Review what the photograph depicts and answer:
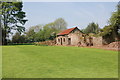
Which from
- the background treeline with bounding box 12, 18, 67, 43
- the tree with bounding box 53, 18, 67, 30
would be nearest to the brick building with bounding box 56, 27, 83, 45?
the background treeline with bounding box 12, 18, 67, 43

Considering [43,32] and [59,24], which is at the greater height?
[59,24]

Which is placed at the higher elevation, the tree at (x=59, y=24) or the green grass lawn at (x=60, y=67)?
the tree at (x=59, y=24)

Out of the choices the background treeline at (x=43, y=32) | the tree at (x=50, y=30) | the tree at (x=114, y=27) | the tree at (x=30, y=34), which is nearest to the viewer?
the tree at (x=114, y=27)

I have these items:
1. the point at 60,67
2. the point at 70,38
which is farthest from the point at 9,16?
the point at 60,67

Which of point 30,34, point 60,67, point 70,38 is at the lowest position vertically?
point 60,67

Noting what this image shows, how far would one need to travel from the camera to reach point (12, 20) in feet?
88.4

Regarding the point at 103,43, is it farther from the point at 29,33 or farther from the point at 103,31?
the point at 29,33

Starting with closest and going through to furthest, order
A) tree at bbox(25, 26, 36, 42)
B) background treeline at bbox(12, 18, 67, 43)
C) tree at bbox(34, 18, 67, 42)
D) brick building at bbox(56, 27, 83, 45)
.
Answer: brick building at bbox(56, 27, 83, 45)
background treeline at bbox(12, 18, 67, 43)
tree at bbox(34, 18, 67, 42)
tree at bbox(25, 26, 36, 42)

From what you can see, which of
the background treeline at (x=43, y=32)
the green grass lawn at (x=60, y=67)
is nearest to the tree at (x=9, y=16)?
the background treeline at (x=43, y=32)

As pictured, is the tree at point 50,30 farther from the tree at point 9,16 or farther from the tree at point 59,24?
the tree at point 9,16

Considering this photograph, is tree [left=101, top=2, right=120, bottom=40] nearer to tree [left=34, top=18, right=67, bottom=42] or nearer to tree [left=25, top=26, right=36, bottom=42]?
tree [left=34, top=18, right=67, bottom=42]

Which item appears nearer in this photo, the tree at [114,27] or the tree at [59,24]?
the tree at [114,27]

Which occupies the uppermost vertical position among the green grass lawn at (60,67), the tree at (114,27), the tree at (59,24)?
the tree at (59,24)

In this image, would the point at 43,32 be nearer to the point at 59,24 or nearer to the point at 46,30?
the point at 46,30
